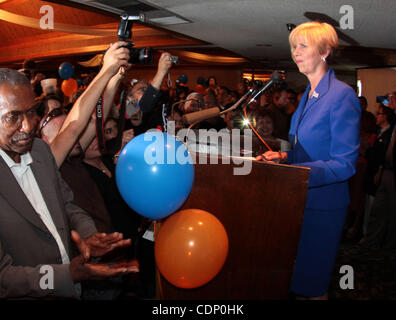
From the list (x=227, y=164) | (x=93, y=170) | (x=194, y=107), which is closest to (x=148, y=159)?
(x=227, y=164)

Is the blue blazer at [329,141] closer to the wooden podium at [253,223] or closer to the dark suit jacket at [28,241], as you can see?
the wooden podium at [253,223]

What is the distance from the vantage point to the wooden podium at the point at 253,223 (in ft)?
4.57

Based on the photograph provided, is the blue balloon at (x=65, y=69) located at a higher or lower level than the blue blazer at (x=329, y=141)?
higher

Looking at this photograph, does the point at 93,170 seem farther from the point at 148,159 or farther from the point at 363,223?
the point at 363,223

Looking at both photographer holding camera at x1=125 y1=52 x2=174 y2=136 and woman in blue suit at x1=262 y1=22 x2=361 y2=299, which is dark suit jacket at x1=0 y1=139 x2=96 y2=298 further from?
photographer holding camera at x1=125 y1=52 x2=174 y2=136

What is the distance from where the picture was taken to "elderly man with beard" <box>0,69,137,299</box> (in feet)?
3.41

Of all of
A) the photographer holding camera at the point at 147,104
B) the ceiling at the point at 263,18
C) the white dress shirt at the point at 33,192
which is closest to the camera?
the white dress shirt at the point at 33,192

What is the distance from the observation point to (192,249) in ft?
4.23

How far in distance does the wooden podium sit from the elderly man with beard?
0.42 meters
